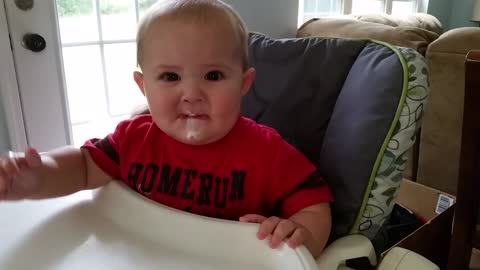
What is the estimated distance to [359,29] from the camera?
2.28 metres

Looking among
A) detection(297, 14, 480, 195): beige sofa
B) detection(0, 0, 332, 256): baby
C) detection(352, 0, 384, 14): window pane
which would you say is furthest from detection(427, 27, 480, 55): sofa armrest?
detection(352, 0, 384, 14): window pane

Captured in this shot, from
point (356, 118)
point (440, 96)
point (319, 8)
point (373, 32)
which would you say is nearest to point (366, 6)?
point (319, 8)

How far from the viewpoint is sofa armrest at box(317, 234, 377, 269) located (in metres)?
0.74

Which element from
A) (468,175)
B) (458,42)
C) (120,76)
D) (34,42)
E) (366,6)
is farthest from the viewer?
(366,6)

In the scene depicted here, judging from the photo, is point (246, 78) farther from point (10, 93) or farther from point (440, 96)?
point (440, 96)

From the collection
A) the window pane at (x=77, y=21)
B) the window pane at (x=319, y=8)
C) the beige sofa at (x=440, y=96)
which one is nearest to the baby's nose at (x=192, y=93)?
the window pane at (x=77, y=21)

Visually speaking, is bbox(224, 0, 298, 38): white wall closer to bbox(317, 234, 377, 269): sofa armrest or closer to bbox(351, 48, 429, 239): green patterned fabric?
bbox(351, 48, 429, 239): green patterned fabric

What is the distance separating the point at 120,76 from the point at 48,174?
4.10 feet

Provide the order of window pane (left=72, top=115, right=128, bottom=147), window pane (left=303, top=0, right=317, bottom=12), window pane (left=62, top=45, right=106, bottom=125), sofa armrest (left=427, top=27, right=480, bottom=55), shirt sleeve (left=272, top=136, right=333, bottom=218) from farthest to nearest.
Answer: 1. window pane (left=303, top=0, right=317, bottom=12)
2. window pane (left=72, top=115, right=128, bottom=147)
3. window pane (left=62, top=45, right=106, bottom=125)
4. sofa armrest (left=427, top=27, right=480, bottom=55)
5. shirt sleeve (left=272, top=136, right=333, bottom=218)

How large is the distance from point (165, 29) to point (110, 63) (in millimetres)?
1264

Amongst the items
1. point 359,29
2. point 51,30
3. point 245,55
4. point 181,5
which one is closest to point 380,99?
point 245,55

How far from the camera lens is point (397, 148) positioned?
0.79 metres

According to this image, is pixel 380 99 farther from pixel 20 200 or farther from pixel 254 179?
pixel 20 200

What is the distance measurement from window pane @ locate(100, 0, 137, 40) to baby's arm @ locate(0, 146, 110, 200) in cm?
115
